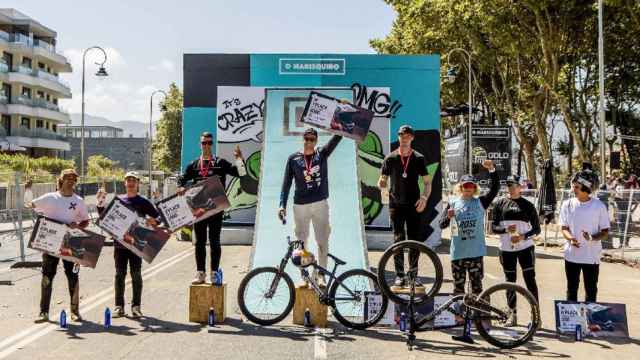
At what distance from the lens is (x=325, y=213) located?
992cm

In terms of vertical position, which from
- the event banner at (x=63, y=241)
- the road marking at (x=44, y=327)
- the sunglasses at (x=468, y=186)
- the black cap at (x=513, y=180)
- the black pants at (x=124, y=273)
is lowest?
the road marking at (x=44, y=327)

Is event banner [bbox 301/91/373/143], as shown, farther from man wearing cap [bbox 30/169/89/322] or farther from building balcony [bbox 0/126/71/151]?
building balcony [bbox 0/126/71/151]

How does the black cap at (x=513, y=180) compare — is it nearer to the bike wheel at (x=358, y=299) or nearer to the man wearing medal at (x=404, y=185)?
the man wearing medal at (x=404, y=185)

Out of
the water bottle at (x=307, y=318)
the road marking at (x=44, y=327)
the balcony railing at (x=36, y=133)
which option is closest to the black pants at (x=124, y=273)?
the road marking at (x=44, y=327)

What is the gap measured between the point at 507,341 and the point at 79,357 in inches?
181

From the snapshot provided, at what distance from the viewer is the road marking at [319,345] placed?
7.58 metres

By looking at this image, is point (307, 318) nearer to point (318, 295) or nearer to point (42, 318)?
point (318, 295)

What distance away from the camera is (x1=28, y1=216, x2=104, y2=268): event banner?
9.45m

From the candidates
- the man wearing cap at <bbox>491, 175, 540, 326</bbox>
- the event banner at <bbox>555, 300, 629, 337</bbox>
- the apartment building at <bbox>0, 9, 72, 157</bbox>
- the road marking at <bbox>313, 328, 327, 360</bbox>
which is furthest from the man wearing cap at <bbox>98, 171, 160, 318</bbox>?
the apartment building at <bbox>0, 9, 72, 157</bbox>

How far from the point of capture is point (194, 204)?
1009 cm

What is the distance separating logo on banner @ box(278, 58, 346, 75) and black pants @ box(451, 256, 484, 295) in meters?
11.5

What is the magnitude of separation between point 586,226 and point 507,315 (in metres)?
1.57

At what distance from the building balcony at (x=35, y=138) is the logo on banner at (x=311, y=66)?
176ft

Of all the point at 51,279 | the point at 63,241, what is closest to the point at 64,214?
the point at 63,241
